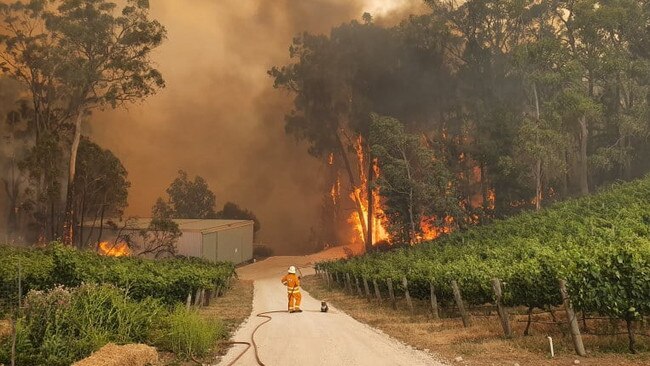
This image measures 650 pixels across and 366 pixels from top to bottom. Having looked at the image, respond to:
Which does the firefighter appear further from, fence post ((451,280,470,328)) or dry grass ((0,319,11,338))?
dry grass ((0,319,11,338))

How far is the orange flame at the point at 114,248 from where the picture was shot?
6412cm

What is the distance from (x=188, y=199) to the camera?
10275cm

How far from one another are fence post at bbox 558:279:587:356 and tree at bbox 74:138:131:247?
188 feet

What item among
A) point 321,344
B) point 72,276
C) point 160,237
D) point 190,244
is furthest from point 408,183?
point 321,344

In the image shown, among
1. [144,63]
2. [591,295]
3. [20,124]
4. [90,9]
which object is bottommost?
[591,295]

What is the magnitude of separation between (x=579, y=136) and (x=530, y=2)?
17645 mm

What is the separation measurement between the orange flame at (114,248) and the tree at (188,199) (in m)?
34.5

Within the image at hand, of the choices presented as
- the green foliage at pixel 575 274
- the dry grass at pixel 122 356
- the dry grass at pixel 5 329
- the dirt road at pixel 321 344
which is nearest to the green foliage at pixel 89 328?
the dry grass at pixel 5 329

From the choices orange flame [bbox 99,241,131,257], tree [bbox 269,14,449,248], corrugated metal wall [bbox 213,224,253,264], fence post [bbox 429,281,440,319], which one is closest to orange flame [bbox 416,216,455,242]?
tree [bbox 269,14,449,248]

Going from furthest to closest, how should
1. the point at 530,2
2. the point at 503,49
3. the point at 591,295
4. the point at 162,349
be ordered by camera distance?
the point at 503,49, the point at 530,2, the point at 162,349, the point at 591,295

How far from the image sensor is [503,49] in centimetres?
7512

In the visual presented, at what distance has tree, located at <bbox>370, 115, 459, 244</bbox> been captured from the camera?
2494 inches

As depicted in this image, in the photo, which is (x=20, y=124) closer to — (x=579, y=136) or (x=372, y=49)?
(x=372, y=49)

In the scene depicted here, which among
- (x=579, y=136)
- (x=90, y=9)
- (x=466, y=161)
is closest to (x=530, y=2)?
(x=579, y=136)
